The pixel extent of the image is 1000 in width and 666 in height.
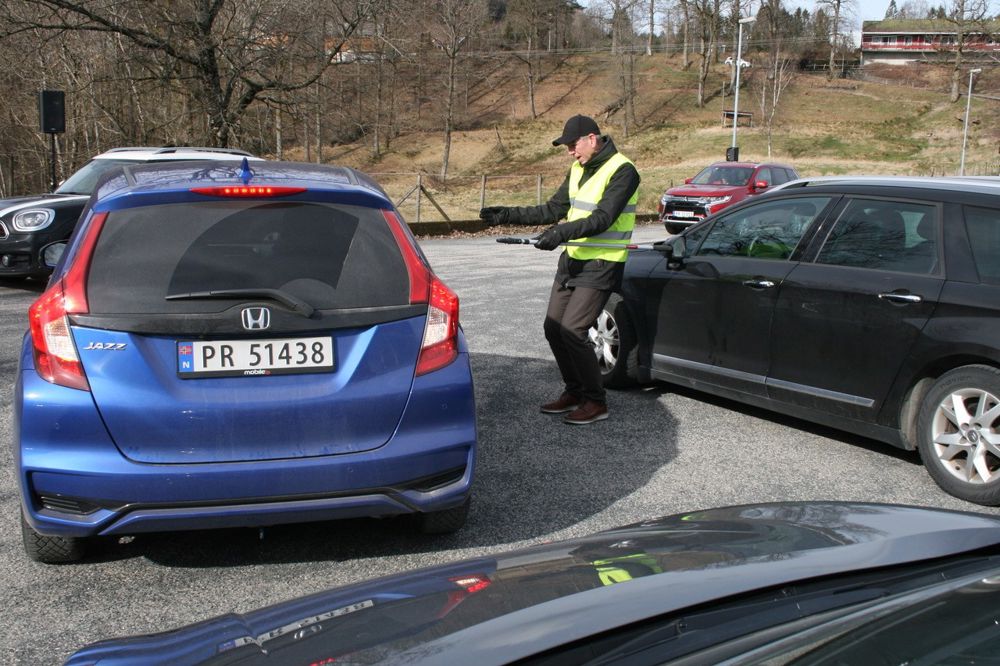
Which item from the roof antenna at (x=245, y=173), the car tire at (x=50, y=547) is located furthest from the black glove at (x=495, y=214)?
the car tire at (x=50, y=547)

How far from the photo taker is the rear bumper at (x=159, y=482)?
3.63 metres

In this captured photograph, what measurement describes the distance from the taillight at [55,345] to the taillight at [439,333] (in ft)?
4.19

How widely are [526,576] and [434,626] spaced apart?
337 mm

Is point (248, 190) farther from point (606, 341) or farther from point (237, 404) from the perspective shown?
point (606, 341)

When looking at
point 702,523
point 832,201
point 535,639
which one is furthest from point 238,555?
point 832,201

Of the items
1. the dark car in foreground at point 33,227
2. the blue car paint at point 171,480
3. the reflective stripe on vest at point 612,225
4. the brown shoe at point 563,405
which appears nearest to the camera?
the blue car paint at point 171,480

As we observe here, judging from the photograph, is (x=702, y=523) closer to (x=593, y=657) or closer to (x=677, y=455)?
(x=593, y=657)

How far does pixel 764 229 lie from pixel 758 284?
0.46m

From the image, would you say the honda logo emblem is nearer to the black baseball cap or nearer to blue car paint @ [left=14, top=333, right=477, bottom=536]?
blue car paint @ [left=14, top=333, right=477, bottom=536]

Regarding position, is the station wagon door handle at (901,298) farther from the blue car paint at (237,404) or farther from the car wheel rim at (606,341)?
the blue car paint at (237,404)

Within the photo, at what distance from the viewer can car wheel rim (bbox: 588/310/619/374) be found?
7.23 m

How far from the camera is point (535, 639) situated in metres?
1.62

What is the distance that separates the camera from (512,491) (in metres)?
5.07

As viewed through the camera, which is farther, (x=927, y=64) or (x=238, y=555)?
(x=927, y=64)
